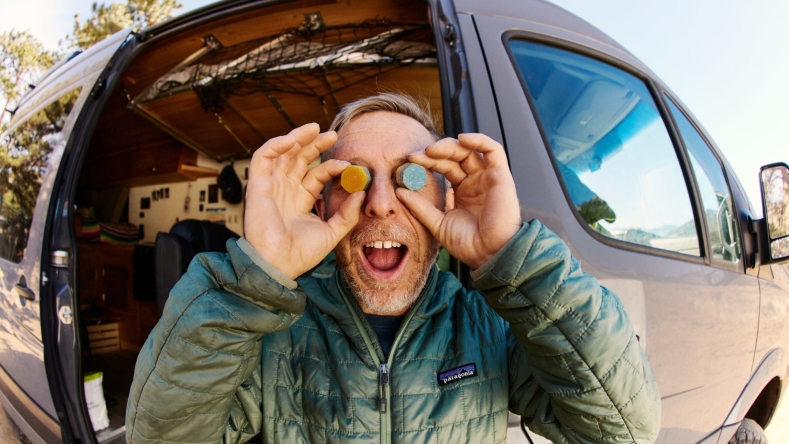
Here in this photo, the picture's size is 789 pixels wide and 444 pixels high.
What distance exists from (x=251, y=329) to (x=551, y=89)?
4.47ft

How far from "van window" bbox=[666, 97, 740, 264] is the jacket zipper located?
1459mm

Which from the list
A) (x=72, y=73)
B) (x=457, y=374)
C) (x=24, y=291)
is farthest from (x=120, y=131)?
(x=457, y=374)

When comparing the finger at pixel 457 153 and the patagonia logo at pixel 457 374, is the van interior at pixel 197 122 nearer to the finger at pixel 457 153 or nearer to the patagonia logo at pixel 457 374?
the finger at pixel 457 153

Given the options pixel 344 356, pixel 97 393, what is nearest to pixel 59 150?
pixel 97 393

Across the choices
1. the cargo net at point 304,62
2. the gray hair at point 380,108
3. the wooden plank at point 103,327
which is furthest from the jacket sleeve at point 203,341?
the wooden plank at point 103,327

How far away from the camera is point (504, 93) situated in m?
1.39

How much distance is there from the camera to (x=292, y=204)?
115cm

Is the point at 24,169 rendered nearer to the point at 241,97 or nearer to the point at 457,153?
the point at 241,97

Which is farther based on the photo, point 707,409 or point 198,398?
point 707,409

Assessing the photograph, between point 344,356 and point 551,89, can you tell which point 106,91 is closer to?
point 344,356

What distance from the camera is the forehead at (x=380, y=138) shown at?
130 cm

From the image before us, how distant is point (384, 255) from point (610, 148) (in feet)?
3.29

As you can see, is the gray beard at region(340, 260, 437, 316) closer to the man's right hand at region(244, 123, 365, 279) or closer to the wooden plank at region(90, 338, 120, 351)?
the man's right hand at region(244, 123, 365, 279)

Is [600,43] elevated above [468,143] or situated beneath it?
elevated above
